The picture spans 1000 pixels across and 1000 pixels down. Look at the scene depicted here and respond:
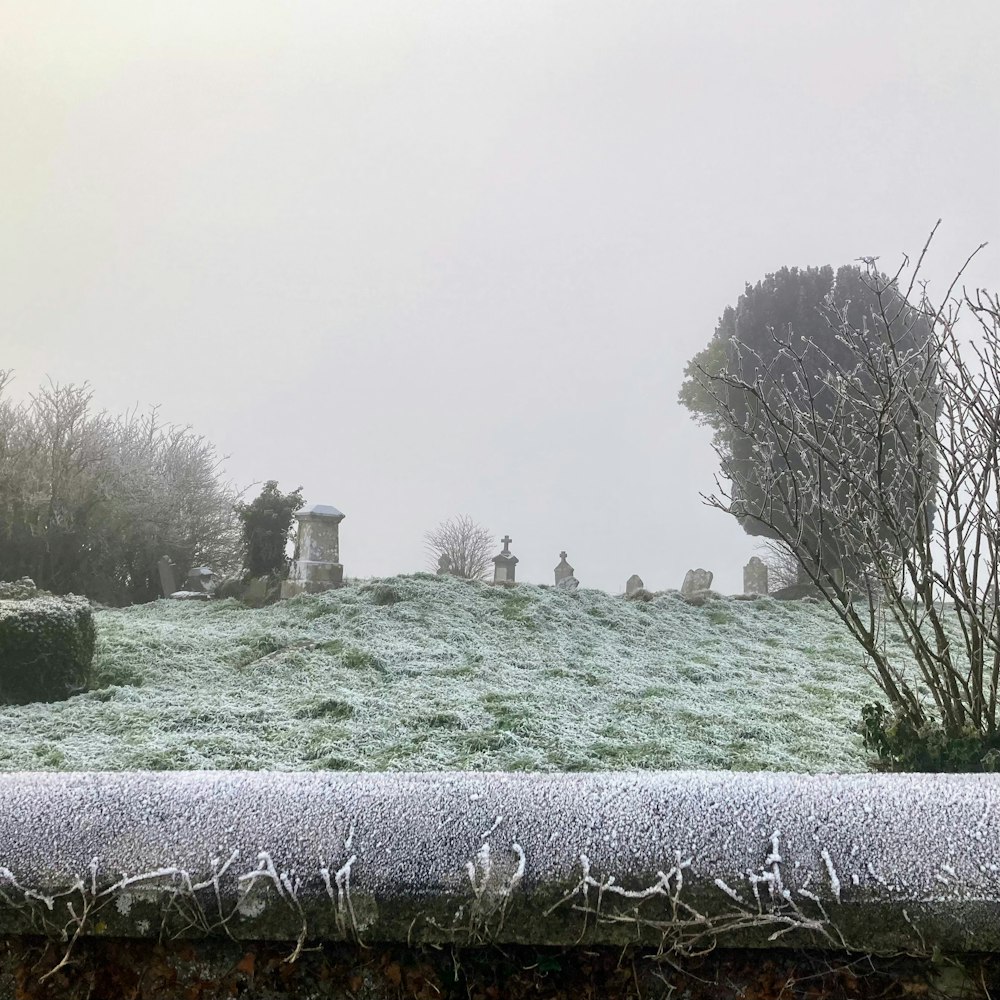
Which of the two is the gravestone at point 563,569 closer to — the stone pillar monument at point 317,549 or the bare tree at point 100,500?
the stone pillar monument at point 317,549

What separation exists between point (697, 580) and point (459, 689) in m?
6.01

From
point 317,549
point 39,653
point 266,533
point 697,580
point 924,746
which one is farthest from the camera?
point 697,580

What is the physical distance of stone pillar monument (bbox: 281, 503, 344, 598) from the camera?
9.20 metres

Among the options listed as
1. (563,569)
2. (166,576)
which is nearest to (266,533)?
(166,576)

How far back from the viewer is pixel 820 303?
10.6 metres

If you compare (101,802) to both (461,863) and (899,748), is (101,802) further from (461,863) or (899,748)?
(899,748)

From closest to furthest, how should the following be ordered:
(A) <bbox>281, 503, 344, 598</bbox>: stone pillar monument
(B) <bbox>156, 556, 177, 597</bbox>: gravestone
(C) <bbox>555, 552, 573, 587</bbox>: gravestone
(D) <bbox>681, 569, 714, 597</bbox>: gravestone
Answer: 1. (A) <bbox>281, 503, 344, 598</bbox>: stone pillar monument
2. (D) <bbox>681, 569, 714, 597</bbox>: gravestone
3. (B) <bbox>156, 556, 177, 597</bbox>: gravestone
4. (C) <bbox>555, 552, 573, 587</bbox>: gravestone

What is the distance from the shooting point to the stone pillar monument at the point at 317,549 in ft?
30.2

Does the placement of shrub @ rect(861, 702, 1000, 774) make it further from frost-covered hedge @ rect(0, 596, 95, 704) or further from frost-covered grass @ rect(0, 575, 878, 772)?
frost-covered hedge @ rect(0, 596, 95, 704)

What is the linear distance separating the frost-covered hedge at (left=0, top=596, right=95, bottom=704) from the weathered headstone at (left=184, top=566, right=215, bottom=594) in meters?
5.44

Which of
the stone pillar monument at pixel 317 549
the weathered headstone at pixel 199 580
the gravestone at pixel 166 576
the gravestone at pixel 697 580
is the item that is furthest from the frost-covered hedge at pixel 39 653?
the gravestone at pixel 697 580

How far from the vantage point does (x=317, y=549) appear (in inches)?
366

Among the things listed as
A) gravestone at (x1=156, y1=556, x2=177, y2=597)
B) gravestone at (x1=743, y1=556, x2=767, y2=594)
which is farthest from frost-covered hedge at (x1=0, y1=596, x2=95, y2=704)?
gravestone at (x1=743, y1=556, x2=767, y2=594)

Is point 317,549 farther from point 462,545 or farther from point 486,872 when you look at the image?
point 486,872
